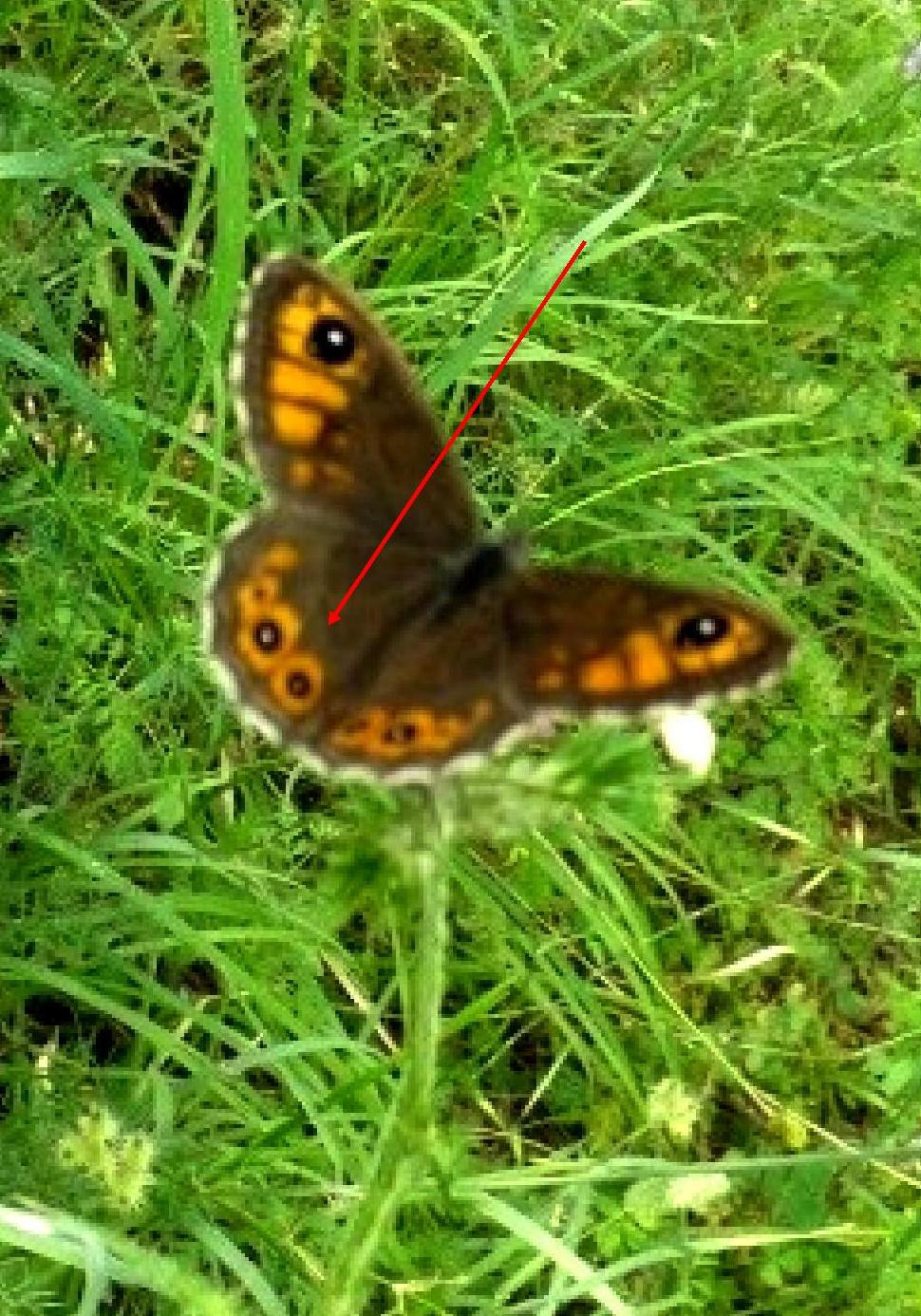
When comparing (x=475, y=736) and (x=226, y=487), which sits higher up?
(x=475, y=736)

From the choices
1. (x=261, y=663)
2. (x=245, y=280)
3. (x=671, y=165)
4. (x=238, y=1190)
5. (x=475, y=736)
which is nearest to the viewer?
(x=475, y=736)

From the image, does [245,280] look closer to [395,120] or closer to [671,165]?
[395,120]

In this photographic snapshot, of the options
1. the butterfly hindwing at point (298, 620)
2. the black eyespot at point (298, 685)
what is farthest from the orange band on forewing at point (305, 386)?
the black eyespot at point (298, 685)

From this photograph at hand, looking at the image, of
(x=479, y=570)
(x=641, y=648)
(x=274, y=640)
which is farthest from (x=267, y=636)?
(x=641, y=648)

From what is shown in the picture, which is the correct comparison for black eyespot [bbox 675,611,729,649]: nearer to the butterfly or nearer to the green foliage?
the butterfly

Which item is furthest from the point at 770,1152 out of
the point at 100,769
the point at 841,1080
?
the point at 100,769

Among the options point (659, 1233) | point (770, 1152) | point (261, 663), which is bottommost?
point (770, 1152)
